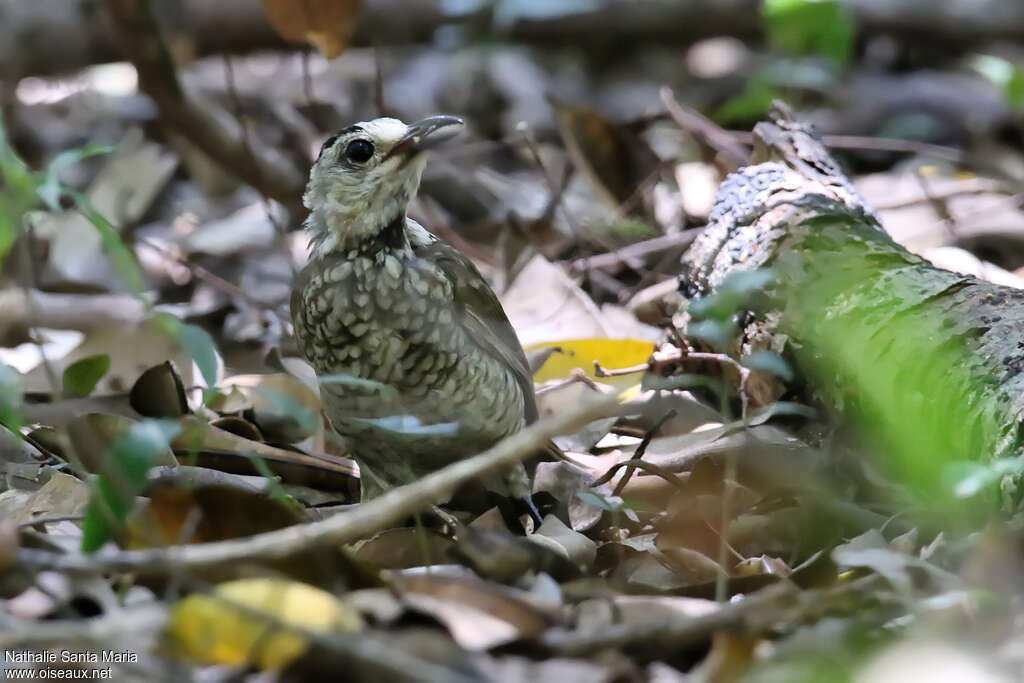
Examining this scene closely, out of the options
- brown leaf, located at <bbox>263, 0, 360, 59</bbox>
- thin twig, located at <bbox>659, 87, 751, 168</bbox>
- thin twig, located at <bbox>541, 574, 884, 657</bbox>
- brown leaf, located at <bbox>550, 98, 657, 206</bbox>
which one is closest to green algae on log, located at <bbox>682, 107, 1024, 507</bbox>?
thin twig, located at <bbox>541, 574, 884, 657</bbox>

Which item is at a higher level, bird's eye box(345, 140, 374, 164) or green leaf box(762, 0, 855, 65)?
green leaf box(762, 0, 855, 65)

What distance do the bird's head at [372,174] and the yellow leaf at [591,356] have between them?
1.02 metres

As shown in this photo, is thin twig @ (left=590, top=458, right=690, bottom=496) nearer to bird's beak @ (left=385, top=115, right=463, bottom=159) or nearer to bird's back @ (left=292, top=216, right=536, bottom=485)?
bird's back @ (left=292, top=216, right=536, bottom=485)

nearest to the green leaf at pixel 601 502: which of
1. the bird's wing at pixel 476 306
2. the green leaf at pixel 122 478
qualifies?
the bird's wing at pixel 476 306

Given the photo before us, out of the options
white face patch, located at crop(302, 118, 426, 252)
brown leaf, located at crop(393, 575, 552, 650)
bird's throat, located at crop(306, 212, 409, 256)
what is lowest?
brown leaf, located at crop(393, 575, 552, 650)

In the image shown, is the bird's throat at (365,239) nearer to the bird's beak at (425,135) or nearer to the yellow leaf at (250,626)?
the bird's beak at (425,135)

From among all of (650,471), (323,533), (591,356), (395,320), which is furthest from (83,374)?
(591,356)

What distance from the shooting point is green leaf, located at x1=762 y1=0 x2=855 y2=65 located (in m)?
5.48

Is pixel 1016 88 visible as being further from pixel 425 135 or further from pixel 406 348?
pixel 406 348

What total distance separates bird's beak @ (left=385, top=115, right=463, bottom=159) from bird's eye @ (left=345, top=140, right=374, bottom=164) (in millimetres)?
59

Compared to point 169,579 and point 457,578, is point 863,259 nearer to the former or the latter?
point 457,578

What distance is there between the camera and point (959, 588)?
230 cm

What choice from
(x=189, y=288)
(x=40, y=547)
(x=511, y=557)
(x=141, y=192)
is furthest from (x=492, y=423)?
(x=141, y=192)

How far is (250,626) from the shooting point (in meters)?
2.11
